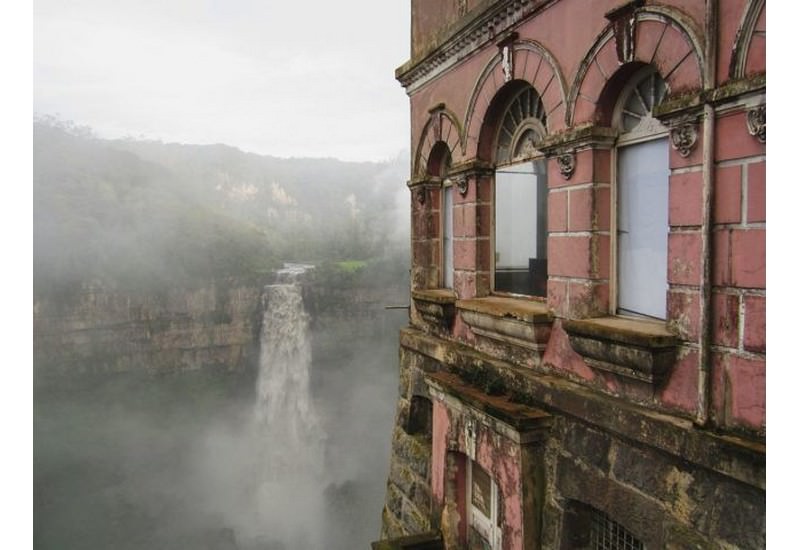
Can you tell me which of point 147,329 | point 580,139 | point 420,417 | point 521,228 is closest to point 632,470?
point 580,139

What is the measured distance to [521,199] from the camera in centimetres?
562

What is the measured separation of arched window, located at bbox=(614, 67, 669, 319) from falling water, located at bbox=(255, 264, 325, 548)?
69.3 feet

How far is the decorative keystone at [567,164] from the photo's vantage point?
14.1 ft

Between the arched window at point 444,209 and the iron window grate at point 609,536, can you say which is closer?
the iron window grate at point 609,536

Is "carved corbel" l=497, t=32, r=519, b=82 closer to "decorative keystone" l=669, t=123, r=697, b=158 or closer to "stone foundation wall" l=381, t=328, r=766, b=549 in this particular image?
"decorative keystone" l=669, t=123, r=697, b=158

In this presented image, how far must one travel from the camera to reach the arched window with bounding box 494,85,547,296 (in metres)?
5.27

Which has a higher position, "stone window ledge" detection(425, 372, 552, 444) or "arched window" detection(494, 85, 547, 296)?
"arched window" detection(494, 85, 547, 296)

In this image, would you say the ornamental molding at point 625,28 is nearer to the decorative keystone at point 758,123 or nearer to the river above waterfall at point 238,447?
the decorative keystone at point 758,123

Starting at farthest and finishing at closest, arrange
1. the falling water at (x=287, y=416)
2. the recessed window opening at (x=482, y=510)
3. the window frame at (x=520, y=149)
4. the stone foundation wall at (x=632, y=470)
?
the falling water at (x=287, y=416) < the recessed window opening at (x=482, y=510) < the window frame at (x=520, y=149) < the stone foundation wall at (x=632, y=470)

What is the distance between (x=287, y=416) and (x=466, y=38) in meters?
30.1

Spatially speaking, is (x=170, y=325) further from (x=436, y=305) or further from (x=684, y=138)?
(x=684, y=138)

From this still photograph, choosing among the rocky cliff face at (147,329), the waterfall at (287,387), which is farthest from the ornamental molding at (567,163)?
the rocky cliff face at (147,329)

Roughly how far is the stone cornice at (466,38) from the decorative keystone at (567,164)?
1.51 m

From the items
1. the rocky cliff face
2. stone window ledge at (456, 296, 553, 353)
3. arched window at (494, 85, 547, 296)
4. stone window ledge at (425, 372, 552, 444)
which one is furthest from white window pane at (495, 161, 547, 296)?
the rocky cliff face
